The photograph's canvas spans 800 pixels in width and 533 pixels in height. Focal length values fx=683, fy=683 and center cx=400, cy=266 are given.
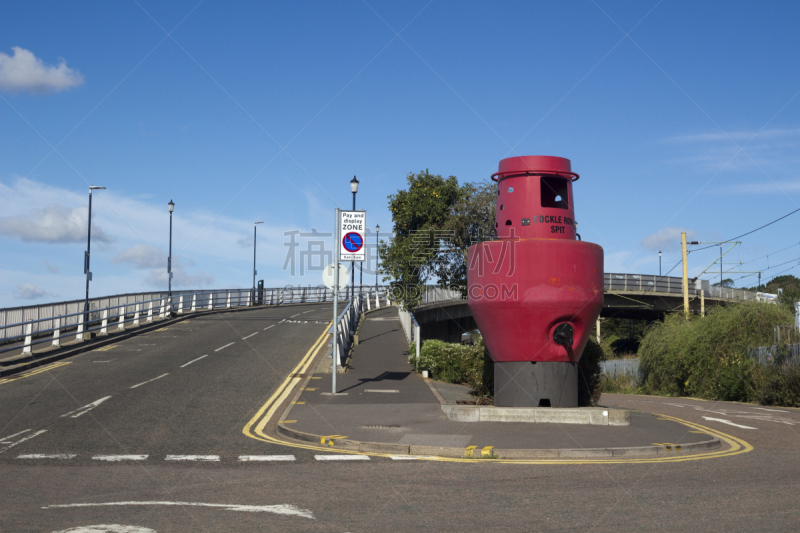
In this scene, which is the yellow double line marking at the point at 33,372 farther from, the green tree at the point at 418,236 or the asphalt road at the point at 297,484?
the green tree at the point at 418,236

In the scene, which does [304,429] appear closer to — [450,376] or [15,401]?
[15,401]

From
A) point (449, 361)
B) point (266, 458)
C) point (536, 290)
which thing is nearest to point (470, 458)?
point (266, 458)

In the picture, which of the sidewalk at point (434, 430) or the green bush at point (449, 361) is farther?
the green bush at point (449, 361)

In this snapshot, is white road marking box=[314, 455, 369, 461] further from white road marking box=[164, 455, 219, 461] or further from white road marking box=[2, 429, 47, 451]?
white road marking box=[2, 429, 47, 451]

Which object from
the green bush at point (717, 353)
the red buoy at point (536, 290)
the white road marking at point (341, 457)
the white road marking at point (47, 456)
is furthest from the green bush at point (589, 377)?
the green bush at point (717, 353)

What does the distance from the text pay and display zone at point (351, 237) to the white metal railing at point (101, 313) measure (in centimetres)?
1127

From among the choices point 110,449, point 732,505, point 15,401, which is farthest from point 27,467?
point 732,505

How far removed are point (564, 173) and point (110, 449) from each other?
10.2 metres

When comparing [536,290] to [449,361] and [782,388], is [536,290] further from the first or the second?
[782,388]

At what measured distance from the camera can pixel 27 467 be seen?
921cm

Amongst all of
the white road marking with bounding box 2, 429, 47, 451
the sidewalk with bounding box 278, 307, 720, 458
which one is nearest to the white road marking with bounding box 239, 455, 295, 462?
the sidewalk with bounding box 278, 307, 720, 458

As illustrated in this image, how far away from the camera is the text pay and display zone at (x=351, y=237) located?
1817 centimetres

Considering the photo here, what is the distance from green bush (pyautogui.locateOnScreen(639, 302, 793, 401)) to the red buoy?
1527 centimetres

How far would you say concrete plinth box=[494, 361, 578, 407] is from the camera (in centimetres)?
1384
